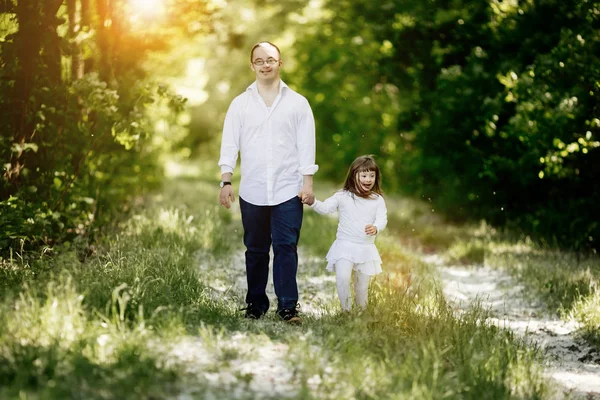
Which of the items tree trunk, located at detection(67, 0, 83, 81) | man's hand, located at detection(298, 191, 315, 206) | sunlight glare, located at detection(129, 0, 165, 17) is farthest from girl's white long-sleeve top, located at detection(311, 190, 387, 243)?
sunlight glare, located at detection(129, 0, 165, 17)

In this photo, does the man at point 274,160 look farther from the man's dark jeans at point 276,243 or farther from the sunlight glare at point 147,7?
the sunlight glare at point 147,7

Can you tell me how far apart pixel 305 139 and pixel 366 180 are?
58cm

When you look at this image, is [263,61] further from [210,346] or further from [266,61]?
[210,346]

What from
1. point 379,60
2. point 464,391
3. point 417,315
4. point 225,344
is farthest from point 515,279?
point 379,60

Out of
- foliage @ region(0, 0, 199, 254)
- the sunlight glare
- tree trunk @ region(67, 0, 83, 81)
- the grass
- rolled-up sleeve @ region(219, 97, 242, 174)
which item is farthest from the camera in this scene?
the sunlight glare

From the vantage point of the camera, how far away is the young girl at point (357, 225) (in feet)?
17.9

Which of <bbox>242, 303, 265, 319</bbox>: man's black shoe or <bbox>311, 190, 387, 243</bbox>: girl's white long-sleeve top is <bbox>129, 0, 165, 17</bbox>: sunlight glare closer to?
<bbox>311, 190, 387, 243</bbox>: girl's white long-sleeve top

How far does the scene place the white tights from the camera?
5436 mm

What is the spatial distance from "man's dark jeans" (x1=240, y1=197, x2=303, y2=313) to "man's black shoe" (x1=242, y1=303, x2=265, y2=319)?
0.03m

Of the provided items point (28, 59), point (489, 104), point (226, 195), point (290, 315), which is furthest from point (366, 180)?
point (489, 104)

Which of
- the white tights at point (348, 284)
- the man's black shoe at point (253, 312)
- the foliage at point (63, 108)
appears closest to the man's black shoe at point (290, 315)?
the man's black shoe at point (253, 312)

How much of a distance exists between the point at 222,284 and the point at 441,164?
600 centimetres

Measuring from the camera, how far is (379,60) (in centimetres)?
1423

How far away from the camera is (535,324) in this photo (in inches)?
273
